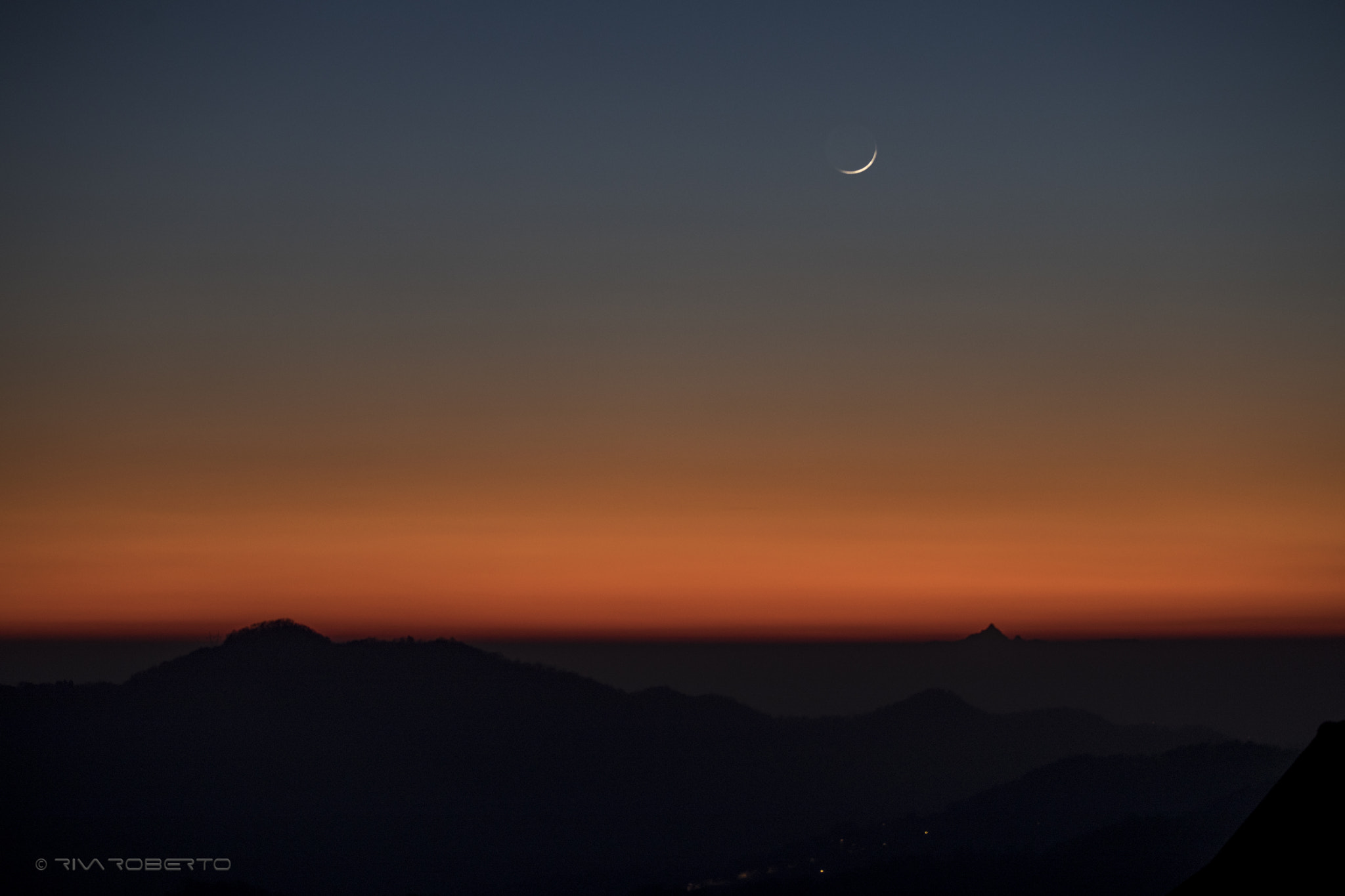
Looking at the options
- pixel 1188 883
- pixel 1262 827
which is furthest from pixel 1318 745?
pixel 1188 883

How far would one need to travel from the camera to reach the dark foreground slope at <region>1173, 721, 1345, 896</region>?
35.2 metres

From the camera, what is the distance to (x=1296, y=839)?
3703cm

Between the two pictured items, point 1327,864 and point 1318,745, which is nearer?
point 1327,864

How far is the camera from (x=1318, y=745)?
39.4 metres

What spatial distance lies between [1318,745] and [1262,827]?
375 centimetres

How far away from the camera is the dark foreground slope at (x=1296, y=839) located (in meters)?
35.2

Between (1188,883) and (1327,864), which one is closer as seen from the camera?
(1327,864)

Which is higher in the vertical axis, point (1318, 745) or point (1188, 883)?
point (1318, 745)

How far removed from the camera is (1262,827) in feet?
128

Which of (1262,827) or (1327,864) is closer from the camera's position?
(1327,864)

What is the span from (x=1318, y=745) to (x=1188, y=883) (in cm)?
703

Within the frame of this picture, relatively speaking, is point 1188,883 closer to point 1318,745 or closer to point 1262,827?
point 1262,827

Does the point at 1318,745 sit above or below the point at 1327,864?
above

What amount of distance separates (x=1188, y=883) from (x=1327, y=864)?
5683 mm
